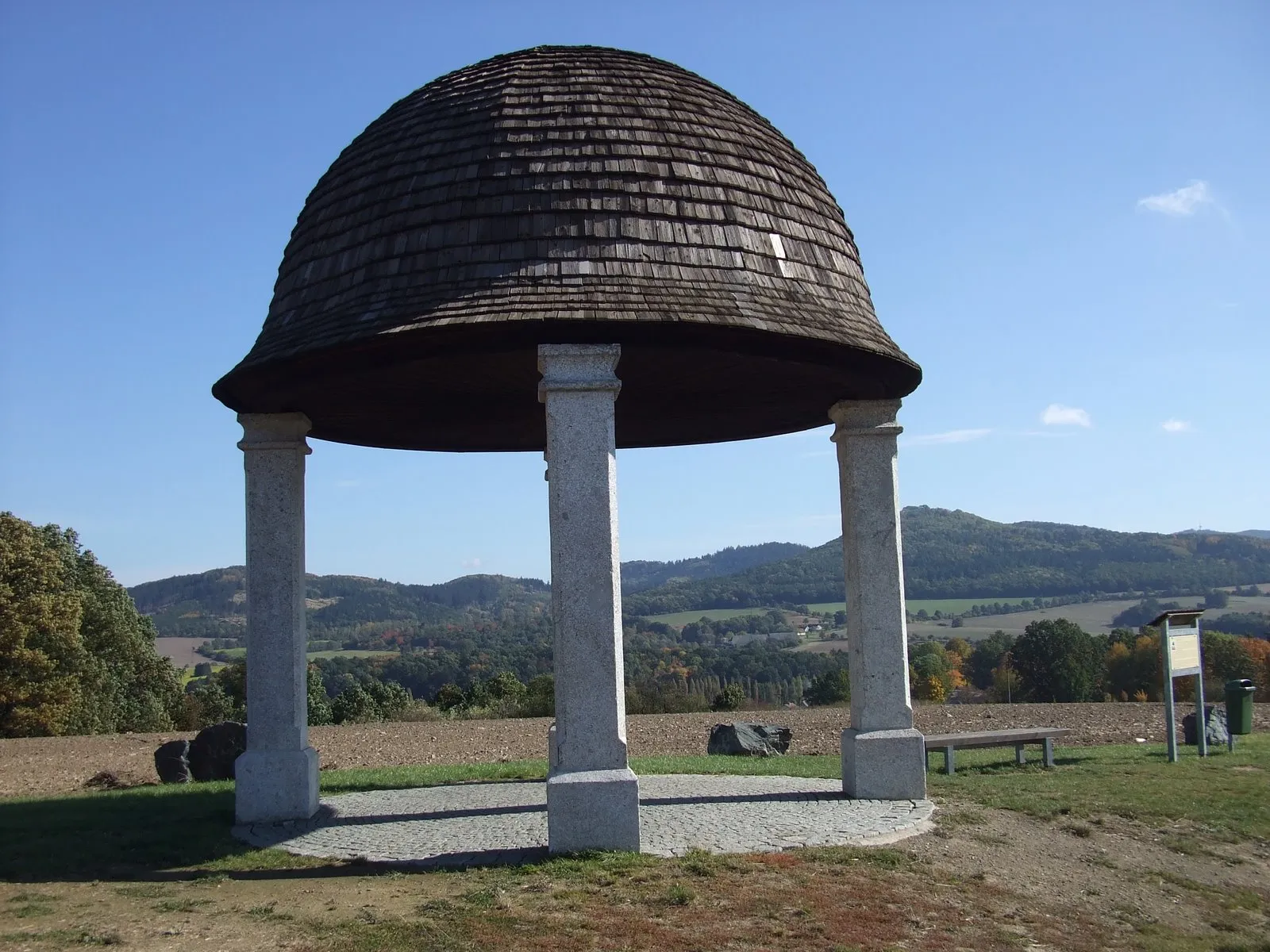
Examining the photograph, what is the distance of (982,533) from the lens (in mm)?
150625

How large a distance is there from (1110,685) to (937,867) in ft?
165

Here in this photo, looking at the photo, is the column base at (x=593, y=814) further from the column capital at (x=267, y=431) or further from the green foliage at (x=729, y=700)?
the green foliage at (x=729, y=700)

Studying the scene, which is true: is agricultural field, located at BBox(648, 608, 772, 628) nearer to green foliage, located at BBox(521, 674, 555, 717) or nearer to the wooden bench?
green foliage, located at BBox(521, 674, 555, 717)

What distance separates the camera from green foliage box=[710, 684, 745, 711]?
25.5 metres

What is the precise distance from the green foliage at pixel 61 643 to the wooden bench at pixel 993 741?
24.8 meters

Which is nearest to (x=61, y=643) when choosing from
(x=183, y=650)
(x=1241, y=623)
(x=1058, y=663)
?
(x=1058, y=663)

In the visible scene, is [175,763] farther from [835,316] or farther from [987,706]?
[987,706]

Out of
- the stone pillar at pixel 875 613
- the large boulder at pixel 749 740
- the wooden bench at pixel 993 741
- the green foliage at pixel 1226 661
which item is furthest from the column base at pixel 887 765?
the green foliage at pixel 1226 661

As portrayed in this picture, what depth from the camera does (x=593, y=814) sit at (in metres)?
8.54

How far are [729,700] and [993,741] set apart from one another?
12343mm

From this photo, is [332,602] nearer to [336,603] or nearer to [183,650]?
[336,603]

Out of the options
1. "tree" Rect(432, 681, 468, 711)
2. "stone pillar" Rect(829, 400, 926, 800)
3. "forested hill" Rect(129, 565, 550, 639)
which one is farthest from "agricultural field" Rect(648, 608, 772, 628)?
"stone pillar" Rect(829, 400, 926, 800)

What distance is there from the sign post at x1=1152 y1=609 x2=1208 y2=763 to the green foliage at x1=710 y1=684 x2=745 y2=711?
38.5 ft

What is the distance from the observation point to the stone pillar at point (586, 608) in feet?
28.1
